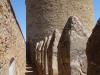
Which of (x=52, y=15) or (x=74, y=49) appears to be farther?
(x=52, y=15)

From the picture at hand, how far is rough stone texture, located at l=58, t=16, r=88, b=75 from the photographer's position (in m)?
3.62

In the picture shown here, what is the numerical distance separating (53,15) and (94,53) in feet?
50.3

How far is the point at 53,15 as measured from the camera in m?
17.7

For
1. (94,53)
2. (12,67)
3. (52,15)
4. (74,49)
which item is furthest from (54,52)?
(52,15)

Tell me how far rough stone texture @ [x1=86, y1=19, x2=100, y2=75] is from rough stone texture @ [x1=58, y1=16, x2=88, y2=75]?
38.6 inches

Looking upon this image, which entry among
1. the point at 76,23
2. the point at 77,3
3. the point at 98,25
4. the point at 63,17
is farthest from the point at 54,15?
the point at 98,25

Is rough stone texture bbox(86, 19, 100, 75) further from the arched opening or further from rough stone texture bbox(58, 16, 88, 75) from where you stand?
the arched opening

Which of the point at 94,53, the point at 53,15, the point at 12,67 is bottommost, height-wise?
the point at 12,67

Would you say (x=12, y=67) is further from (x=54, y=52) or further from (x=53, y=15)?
(x=53, y=15)

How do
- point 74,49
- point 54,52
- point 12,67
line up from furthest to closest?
point 12,67 < point 54,52 < point 74,49

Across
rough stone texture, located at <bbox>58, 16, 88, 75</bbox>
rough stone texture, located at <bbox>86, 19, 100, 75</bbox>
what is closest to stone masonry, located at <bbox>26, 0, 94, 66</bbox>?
rough stone texture, located at <bbox>58, 16, 88, 75</bbox>

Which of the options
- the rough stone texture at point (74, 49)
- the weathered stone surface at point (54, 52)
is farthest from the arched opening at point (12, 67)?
the rough stone texture at point (74, 49)

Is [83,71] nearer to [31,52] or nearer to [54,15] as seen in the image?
[54,15]

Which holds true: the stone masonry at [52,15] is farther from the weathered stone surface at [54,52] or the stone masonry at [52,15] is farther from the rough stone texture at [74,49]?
the rough stone texture at [74,49]
